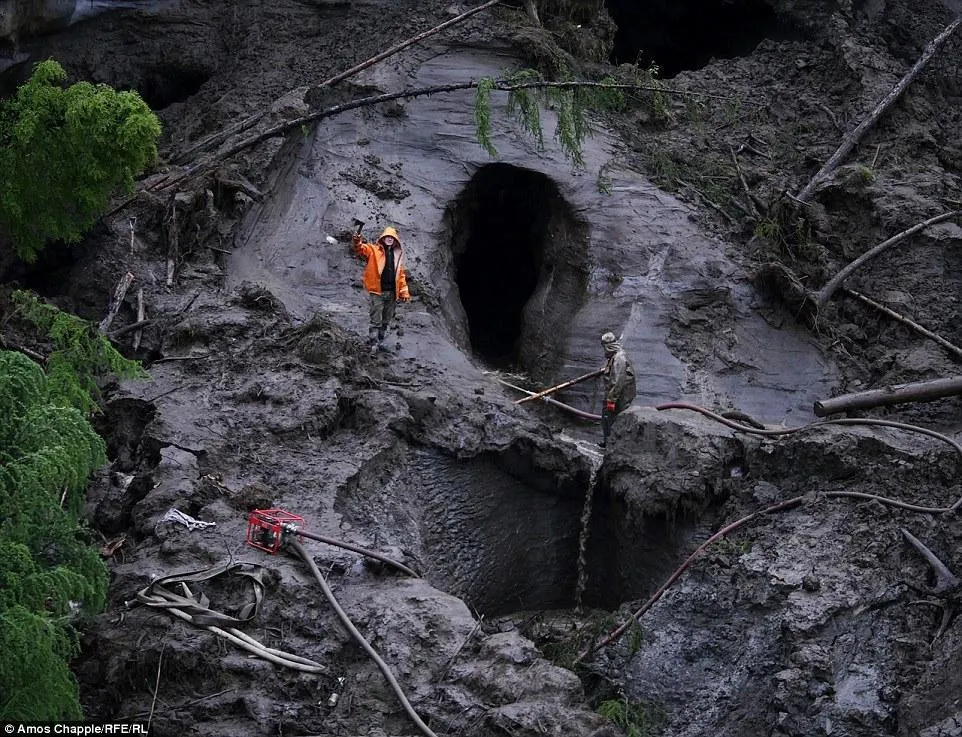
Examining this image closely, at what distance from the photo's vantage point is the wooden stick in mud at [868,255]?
14.2 metres

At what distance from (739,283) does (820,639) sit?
519 cm

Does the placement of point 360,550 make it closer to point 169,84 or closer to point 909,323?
point 909,323

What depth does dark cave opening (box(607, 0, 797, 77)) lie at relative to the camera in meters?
18.7

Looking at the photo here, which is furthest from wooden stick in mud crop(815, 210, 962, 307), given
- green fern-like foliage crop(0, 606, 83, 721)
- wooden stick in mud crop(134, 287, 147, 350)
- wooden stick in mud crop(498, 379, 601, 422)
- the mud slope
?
green fern-like foliage crop(0, 606, 83, 721)

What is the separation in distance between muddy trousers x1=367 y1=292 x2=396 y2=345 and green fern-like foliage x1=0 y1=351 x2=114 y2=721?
464 cm

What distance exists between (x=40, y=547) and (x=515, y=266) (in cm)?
911

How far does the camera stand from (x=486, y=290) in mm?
16406

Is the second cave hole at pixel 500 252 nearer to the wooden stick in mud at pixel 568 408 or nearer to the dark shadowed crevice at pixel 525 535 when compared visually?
the wooden stick in mud at pixel 568 408

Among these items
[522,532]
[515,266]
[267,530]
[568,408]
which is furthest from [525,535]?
[515,266]

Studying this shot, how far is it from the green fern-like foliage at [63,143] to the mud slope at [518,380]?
98 centimetres

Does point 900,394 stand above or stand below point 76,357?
below

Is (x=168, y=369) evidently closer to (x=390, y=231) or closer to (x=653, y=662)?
(x=390, y=231)

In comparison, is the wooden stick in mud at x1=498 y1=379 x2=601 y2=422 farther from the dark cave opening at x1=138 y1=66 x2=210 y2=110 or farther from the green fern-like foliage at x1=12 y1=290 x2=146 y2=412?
the dark cave opening at x1=138 y1=66 x2=210 y2=110

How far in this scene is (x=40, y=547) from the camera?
8062 millimetres
